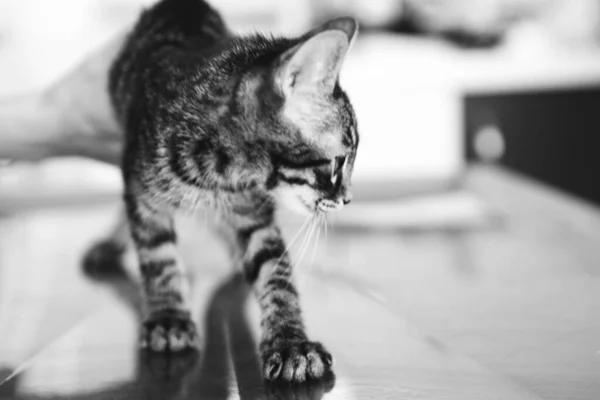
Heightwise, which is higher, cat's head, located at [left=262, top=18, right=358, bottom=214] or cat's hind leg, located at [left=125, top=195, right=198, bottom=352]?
cat's head, located at [left=262, top=18, right=358, bottom=214]

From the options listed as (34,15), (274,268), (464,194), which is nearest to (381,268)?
(274,268)

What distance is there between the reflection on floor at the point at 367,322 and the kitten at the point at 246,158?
6cm

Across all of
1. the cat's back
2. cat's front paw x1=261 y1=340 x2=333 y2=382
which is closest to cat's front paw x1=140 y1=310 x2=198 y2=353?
cat's front paw x1=261 y1=340 x2=333 y2=382

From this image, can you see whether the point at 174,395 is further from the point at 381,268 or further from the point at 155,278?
the point at 381,268

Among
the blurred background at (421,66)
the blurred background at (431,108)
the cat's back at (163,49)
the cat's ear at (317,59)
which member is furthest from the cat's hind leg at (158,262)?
the blurred background at (421,66)

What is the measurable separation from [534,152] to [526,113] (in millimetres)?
222

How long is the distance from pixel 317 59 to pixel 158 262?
1.58 feet

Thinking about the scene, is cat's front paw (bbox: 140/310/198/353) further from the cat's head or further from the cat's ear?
the cat's ear

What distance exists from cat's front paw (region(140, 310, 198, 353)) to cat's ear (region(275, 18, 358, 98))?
0.39 metres

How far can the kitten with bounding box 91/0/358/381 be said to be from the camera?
113 centimetres

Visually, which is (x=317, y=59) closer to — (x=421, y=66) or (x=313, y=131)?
(x=313, y=131)

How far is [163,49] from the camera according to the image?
1.51 metres

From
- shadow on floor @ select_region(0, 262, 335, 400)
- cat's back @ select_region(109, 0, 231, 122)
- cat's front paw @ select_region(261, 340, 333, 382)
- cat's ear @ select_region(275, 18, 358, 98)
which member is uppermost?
cat's back @ select_region(109, 0, 231, 122)

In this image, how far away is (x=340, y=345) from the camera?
1.19 metres
